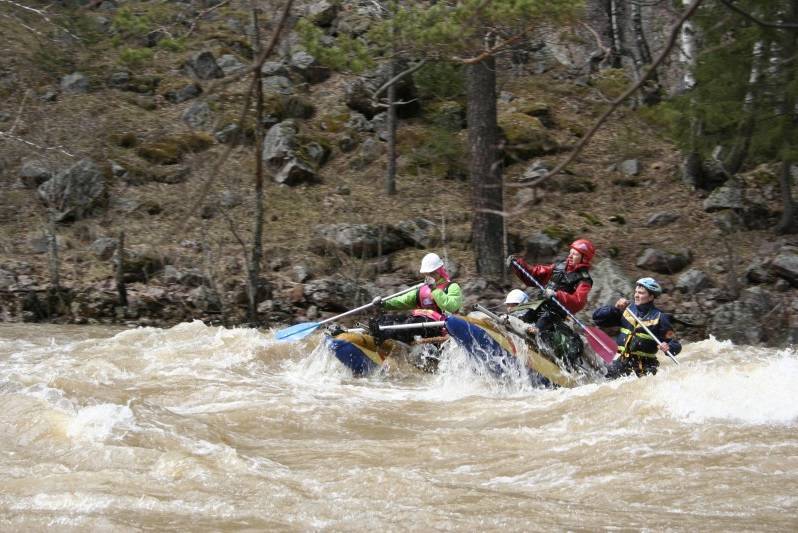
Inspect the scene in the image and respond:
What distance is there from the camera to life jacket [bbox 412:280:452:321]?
931 centimetres

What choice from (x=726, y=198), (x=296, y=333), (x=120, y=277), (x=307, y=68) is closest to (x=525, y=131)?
(x=726, y=198)

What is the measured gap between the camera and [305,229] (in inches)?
616

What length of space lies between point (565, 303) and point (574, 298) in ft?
0.37

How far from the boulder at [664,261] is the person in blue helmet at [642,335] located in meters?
5.73

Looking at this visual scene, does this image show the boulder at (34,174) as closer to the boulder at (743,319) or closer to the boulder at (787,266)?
the boulder at (743,319)

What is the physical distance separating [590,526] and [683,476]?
3.91 ft

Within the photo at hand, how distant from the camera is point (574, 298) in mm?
9000

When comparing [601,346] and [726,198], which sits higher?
[726,198]

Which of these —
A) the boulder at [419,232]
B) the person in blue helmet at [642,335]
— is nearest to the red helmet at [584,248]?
the person in blue helmet at [642,335]

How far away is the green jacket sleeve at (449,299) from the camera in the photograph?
9117 mm

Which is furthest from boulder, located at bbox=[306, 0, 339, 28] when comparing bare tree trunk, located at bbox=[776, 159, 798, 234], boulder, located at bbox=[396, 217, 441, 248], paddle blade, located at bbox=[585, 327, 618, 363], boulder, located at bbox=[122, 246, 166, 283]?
paddle blade, located at bbox=[585, 327, 618, 363]

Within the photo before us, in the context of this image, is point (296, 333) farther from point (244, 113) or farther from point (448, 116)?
point (448, 116)

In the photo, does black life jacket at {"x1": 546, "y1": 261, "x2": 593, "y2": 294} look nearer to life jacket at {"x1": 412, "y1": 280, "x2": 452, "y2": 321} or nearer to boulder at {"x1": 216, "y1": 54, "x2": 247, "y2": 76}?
life jacket at {"x1": 412, "y1": 280, "x2": 452, "y2": 321}

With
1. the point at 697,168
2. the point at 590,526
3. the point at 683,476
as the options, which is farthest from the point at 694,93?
the point at 590,526
